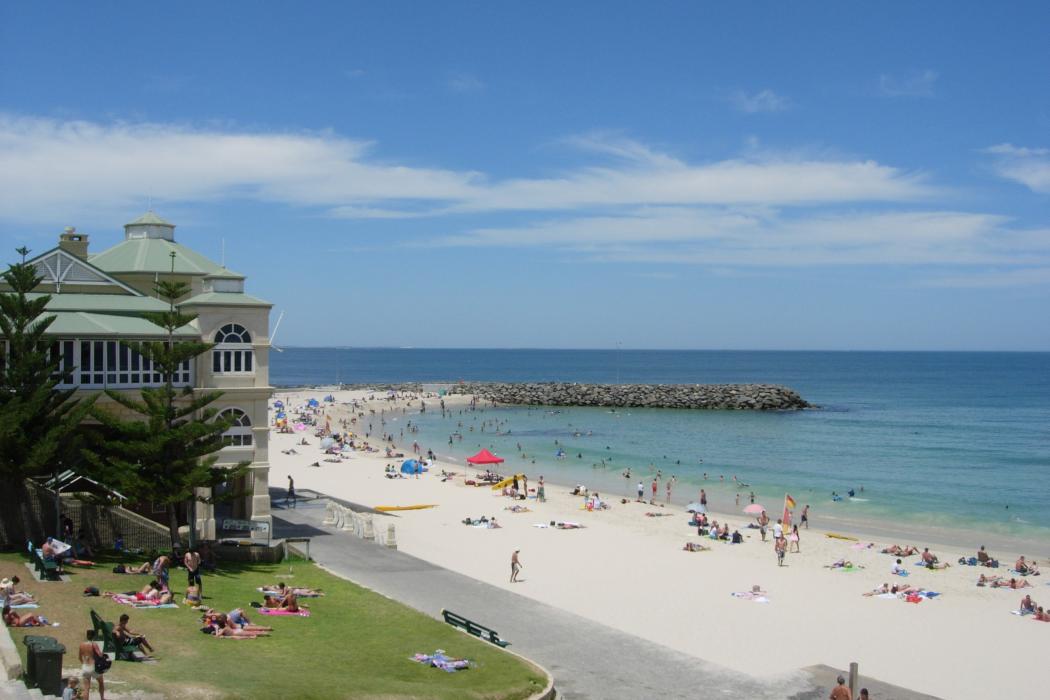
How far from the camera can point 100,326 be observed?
77.3 feet

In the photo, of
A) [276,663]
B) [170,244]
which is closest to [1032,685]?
[276,663]

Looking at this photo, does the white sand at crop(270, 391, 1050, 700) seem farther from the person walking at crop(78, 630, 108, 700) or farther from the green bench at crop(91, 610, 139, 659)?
the person walking at crop(78, 630, 108, 700)

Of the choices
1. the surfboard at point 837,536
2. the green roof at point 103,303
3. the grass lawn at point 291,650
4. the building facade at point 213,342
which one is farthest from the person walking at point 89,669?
the surfboard at point 837,536

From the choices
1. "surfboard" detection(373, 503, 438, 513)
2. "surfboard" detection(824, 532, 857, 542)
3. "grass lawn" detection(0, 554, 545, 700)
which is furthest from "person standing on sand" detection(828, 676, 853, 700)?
"surfboard" detection(373, 503, 438, 513)

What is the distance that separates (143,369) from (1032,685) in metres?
20.7

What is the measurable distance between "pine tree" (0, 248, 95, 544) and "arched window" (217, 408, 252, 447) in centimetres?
446

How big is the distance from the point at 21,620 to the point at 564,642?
9.26 metres

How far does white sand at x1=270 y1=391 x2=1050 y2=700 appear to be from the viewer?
62.1 ft

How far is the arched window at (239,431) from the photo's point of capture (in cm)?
2598

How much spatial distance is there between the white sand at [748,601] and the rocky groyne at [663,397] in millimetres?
63609

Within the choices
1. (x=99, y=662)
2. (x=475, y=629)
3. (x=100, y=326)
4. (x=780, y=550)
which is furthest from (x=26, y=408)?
(x=780, y=550)

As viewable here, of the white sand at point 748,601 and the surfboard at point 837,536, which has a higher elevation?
the white sand at point 748,601

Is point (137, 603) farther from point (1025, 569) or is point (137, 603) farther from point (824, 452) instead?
point (824, 452)

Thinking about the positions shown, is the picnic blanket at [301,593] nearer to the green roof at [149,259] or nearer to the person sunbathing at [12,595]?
the person sunbathing at [12,595]
